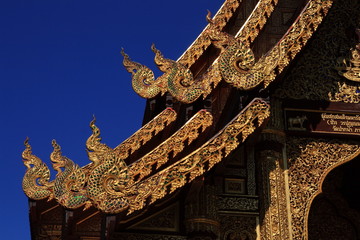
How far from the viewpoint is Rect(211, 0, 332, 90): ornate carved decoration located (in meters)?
6.33

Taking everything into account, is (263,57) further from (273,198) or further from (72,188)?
(72,188)

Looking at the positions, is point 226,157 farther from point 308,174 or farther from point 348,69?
point 348,69

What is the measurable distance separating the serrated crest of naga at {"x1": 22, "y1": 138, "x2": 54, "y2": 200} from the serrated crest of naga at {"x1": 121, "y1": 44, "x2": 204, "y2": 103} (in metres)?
1.70

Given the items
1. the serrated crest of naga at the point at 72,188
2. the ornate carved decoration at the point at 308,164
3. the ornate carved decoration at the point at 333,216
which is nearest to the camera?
the serrated crest of naga at the point at 72,188

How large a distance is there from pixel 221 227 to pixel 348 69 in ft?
7.84

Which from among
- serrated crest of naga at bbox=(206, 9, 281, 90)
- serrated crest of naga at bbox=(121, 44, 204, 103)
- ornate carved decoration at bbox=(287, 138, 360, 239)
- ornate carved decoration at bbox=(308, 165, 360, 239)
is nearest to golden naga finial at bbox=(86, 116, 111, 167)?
serrated crest of naga at bbox=(121, 44, 204, 103)

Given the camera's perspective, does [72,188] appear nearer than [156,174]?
No

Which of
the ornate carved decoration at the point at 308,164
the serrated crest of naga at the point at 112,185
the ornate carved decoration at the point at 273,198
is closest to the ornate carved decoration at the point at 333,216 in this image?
the ornate carved decoration at the point at 308,164

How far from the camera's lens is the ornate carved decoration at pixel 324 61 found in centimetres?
703

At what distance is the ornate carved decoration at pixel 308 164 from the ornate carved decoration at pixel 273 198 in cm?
10

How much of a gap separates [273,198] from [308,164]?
0.60 meters

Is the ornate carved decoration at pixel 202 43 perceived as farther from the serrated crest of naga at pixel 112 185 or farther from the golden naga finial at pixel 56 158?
the serrated crest of naga at pixel 112 185

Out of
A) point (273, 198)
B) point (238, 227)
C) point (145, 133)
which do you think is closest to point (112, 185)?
point (238, 227)

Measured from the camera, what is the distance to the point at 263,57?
649 cm
